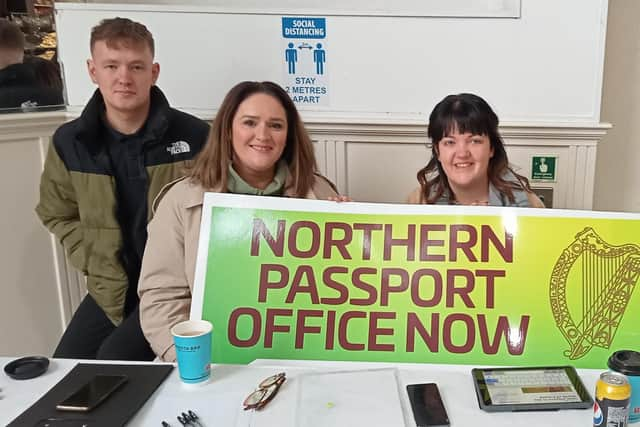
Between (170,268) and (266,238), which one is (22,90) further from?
(266,238)

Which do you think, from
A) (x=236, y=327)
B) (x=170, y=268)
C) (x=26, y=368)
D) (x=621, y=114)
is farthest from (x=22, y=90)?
(x=621, y=114)

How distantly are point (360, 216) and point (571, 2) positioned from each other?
50.5 inches

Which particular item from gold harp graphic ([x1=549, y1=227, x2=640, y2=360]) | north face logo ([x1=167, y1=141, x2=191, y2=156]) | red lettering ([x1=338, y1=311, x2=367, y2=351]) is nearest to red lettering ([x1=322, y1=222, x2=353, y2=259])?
red lettering ([x1=338, y1=311, x2=367, y2=351])

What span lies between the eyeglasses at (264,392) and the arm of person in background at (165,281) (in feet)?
1.35

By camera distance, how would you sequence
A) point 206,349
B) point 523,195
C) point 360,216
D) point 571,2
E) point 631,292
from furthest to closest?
point 571,2 → point 523,195 → point 360,216 → point 631,292 → point 206,349

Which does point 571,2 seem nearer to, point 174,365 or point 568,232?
point 568,232

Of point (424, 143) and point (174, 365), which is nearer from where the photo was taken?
point (174, 365)

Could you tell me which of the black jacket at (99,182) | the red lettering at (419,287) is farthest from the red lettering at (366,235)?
the black jacket at (99,182)

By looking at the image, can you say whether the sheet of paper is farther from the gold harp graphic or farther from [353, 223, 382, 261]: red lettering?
the gold harp graphic

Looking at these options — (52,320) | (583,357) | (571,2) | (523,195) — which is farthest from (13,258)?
(571,2)

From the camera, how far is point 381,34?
6.79 feet

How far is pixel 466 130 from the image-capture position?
59.0 inches

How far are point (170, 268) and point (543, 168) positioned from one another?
4.77 ft

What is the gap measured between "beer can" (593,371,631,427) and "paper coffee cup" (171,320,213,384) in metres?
0.69
